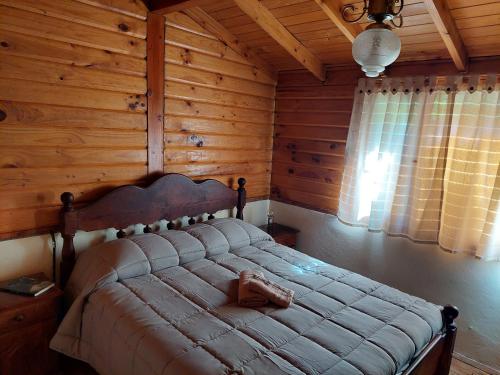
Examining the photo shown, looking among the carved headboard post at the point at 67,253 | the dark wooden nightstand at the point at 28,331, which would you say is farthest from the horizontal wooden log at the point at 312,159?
the dark wooden nightstand at the point at 28,331

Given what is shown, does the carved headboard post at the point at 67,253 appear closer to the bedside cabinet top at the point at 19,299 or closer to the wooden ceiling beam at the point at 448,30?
the bedside cabinet top at the point at 19,299

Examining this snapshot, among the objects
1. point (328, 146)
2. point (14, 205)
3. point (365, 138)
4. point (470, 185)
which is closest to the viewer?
point (14, 205)

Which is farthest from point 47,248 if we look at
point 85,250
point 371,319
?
point 371,319

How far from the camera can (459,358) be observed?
2.63m

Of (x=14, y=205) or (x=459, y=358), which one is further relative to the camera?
(x=459, y=358)

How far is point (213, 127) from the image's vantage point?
321cm

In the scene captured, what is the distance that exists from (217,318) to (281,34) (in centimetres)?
219

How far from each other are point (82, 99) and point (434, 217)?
270cm

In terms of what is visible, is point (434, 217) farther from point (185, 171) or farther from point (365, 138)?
point (185, 171)

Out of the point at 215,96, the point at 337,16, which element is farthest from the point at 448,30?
the point at 215,96

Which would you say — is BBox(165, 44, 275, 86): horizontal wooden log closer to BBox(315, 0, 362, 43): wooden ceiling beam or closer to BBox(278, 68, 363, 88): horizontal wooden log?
BBox(278, 68, 363, 88): horizontal wooden log

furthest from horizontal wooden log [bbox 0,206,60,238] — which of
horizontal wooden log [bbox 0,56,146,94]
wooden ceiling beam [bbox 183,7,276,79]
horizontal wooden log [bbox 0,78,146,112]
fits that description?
wooden ceiling beam [bbox 183,7,276,79]

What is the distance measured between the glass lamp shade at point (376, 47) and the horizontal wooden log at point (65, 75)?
1.71 metres

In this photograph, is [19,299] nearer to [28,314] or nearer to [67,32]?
[28,314]
